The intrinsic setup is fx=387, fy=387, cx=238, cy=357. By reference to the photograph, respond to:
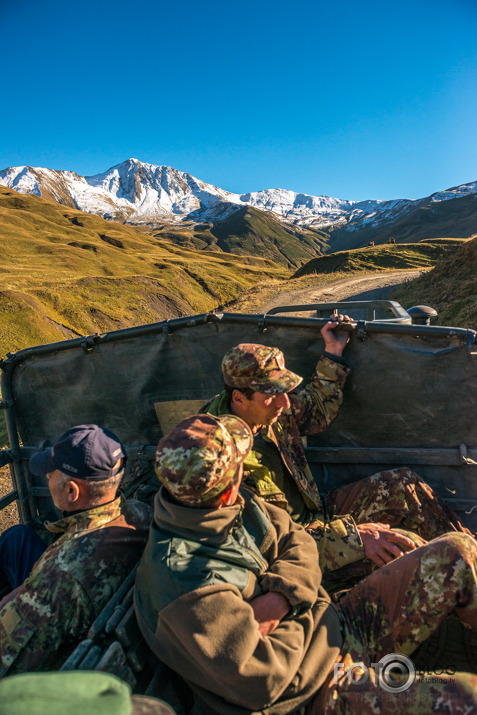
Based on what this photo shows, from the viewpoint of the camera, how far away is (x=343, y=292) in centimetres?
2178

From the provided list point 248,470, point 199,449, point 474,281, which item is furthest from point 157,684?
point 474,281

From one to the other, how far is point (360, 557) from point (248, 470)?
90cm

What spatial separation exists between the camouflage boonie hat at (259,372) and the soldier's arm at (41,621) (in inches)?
57.5

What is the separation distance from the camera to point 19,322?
1867 centimetres

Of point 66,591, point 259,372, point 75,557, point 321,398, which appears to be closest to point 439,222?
point 321,398

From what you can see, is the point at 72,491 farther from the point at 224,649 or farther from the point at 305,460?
the point at 305,460

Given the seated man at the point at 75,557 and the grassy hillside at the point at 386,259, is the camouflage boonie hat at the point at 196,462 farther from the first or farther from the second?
the grassy hillside at the point at 386,259

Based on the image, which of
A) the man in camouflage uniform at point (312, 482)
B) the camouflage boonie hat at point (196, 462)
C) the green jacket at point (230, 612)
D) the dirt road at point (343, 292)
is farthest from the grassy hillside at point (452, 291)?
the camouflage boonie hat at point (196, 462)

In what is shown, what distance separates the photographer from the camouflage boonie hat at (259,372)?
261cm

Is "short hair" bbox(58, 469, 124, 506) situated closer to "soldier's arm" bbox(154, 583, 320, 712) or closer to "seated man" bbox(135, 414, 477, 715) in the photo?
"seated man" bbox(135, 414, 477, 715)

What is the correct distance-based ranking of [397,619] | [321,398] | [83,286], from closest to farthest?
1. [397,619]
2. [321,398]
3. [83,286]

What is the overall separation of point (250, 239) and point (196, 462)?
178583 mm

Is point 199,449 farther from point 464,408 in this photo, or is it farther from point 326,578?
point 464,408

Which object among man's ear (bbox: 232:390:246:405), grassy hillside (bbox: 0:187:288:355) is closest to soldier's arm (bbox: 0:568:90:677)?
man's ear (bbox: 232:390:246:405)
